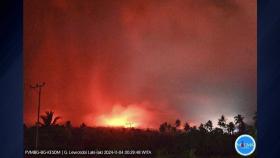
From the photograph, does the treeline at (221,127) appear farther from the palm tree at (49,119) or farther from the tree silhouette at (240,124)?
the palm tree at (49,119)

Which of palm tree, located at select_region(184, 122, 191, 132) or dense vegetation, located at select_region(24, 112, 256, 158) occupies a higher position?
palm tree, located at select_region(184, 122, 191, 132)

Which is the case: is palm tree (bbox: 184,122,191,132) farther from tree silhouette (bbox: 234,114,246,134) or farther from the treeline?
tree silhouette (bbox: 234,114,246,134)

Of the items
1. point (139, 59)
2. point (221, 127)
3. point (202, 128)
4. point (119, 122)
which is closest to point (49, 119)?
point (119, 122)

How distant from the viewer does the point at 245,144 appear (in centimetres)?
362

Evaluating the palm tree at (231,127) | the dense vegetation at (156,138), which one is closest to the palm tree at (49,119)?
the dense vegetation at (156,138)

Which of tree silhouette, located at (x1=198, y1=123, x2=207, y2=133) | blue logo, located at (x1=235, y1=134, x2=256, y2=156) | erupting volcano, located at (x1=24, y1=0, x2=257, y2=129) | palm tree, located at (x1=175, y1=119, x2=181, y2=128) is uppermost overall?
erupting volcano, located at (x1=24, y1=0, x2=257, y2=129)

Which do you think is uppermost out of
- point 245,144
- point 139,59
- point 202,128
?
point 139,59

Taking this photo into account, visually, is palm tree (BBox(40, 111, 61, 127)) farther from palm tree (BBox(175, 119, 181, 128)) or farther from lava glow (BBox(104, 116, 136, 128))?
palm tree (BBox(175, 119, 181, 128))

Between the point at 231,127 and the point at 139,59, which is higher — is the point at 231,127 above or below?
below

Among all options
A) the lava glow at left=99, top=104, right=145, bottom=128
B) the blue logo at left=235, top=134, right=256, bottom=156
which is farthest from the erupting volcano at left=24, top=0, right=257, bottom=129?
the blue logo at left=235, top=134, right=256, bottom=156

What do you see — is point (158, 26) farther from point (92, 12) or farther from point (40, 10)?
point (40, 10)

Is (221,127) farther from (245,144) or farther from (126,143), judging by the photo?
(126,143)

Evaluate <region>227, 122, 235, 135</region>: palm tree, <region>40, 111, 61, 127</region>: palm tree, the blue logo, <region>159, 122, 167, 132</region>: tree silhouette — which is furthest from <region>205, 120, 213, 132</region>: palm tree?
<region>40, 111, 61, 127</region>: palm tree

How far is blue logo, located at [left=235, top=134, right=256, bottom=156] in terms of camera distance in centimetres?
361
